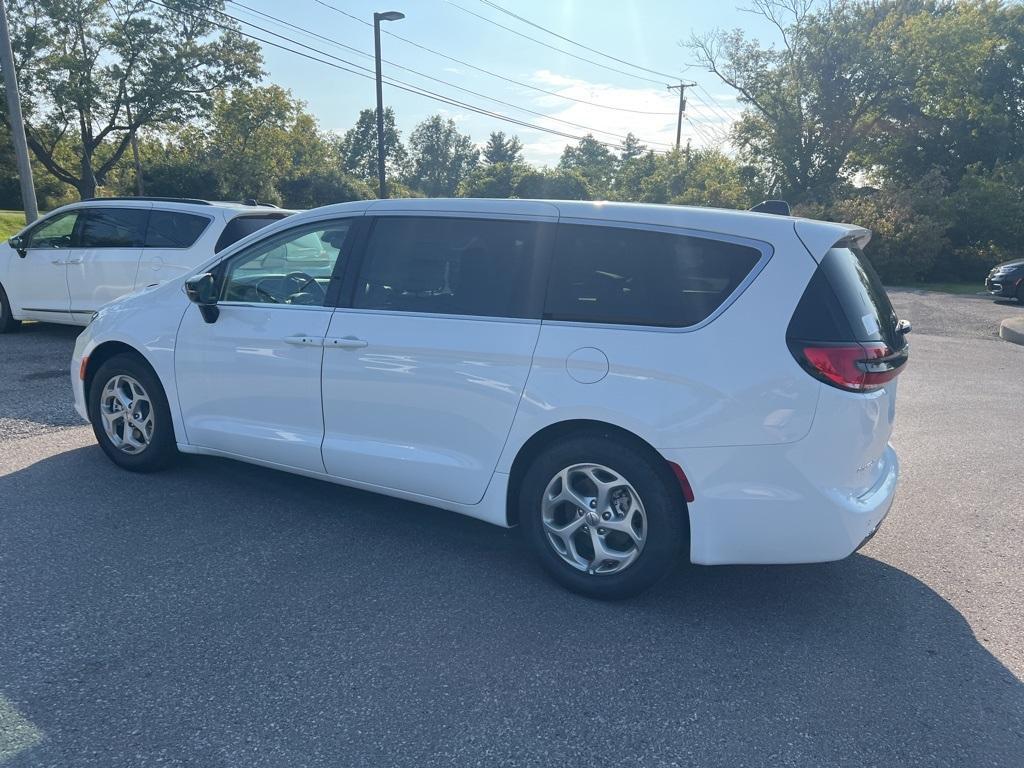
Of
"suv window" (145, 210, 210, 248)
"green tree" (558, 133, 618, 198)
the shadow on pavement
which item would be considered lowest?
the shadow on pavement

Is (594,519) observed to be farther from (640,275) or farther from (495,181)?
(495,181)

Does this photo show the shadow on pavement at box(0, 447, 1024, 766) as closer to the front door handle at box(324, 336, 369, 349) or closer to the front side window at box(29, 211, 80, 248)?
the front door handle at box(324, 336, 369, 349)

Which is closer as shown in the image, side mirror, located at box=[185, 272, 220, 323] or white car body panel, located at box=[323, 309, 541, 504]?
white car body panel, located at box=[323, 309, 541, 504]

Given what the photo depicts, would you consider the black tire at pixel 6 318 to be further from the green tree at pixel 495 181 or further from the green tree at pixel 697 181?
the green tree at pixel 495 181

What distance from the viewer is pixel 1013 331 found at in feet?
43.2

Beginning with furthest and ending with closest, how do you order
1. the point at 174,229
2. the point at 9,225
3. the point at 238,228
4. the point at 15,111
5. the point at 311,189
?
the point at 311,189 → the point at 9,225 → the point at 15,111 → the point at 174,229 → the point at 238,228

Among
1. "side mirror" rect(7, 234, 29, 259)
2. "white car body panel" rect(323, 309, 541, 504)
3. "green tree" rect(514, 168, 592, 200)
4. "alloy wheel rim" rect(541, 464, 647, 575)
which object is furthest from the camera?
"green tree" rect(514, 168, 592, 200)

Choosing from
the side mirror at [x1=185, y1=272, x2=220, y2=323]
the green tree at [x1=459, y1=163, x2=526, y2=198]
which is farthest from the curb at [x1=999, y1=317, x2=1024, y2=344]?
the green tree at [x1=459, y1=163, x2=526, y2=198]

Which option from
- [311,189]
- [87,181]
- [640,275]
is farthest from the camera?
[311,189]

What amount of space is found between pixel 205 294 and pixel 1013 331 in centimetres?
1332

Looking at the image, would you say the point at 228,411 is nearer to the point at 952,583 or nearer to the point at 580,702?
the point at 580,702

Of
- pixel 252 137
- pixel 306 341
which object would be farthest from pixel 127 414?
pixel 252 137

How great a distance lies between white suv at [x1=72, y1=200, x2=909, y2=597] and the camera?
3262 mm

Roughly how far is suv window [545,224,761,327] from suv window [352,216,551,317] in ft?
0.57
